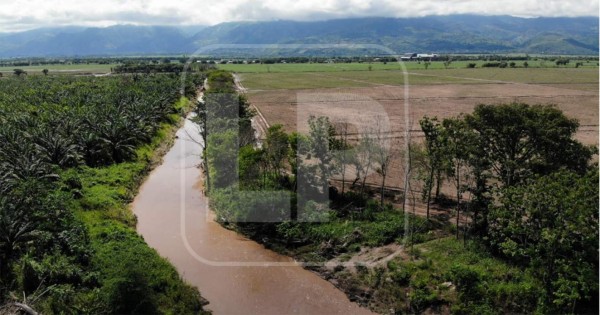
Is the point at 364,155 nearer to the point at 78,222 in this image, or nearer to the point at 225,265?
the point at 225,265

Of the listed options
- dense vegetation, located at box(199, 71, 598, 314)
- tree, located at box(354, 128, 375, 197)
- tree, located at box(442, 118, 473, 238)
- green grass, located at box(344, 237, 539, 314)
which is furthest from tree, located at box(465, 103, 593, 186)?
tree, located at box(354, 128, 375, 197)

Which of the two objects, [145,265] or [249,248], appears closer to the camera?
[145,265]

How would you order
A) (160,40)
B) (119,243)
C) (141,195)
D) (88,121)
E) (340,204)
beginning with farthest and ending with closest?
(160,40) < (88,121) < (141,195) < (340,204) < (119,243)

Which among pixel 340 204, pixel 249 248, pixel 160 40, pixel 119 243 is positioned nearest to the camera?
pixel 119 243

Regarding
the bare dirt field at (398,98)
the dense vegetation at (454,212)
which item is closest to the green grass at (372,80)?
the bare dirt field at (398,98)

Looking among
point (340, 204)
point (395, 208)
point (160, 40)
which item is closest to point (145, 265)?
point (340, 204)

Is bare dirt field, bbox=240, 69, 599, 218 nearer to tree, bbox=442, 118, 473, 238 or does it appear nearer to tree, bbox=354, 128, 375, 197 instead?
tree, bbox=354, 128, 375, 197

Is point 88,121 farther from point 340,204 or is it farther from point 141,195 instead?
point 340,204
